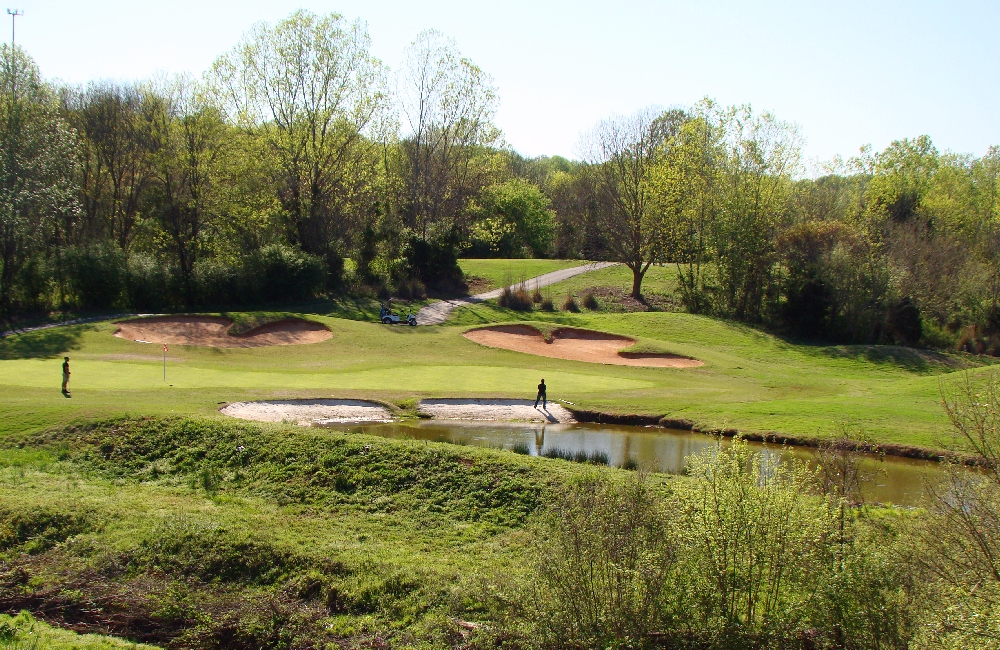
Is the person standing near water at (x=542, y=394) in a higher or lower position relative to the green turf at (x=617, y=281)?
lower

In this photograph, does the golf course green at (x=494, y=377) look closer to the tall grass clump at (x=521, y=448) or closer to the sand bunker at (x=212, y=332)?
the sand bunker at (x=212, y=332)

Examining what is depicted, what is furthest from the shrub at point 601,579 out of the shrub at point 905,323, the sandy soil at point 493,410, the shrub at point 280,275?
the shrub at point 905,323

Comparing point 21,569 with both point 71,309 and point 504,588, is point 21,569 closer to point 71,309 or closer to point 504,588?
point 504,588

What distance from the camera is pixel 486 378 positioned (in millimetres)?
38094

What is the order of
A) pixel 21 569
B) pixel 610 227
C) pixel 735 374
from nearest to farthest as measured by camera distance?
pixel 21 569, pixel 735 374, pixel 610 227

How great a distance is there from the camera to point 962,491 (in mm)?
12258

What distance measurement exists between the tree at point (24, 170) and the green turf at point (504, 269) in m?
34.2

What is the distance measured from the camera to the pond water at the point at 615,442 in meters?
25.1

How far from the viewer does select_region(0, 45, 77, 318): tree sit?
44938 millimetres

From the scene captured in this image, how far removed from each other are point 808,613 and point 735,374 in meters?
32.5

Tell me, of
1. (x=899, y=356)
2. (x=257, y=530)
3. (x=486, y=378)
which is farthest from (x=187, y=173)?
(x=899, y=356)

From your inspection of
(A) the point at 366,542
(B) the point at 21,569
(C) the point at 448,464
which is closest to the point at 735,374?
(C) the point at 448,464

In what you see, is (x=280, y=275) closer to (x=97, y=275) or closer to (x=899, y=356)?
(x=97, y=275)

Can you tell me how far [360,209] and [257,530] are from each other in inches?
2102
